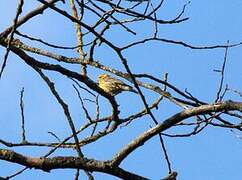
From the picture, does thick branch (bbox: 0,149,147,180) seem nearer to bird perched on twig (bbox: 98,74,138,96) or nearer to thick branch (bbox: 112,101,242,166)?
thick branch (bbox: 112,101,242,166)

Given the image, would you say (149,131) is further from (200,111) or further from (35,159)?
(35,159)

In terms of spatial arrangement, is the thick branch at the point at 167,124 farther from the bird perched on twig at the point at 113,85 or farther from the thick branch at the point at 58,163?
the bird perched on twig at the point at 113,85

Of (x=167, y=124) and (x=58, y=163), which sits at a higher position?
(x=167, y=124)

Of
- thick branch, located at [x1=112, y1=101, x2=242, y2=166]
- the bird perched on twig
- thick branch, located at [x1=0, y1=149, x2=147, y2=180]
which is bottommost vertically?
thick branch, located at [x1=0, y1=149, x2=147, y2=180]

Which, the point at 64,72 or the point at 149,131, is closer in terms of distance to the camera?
the point at 149,131

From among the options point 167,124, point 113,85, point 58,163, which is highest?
point 113,85

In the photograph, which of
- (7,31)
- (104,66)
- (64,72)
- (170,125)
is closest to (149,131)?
(170,125)

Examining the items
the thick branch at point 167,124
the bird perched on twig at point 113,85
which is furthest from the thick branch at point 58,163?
the bird perched on twig at point 113,85

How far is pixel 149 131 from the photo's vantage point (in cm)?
272

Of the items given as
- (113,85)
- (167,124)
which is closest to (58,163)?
(167,124)

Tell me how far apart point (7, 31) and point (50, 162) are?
1.17 meters

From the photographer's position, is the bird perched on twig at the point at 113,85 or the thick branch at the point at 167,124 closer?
the thick branch at the point at 167,124

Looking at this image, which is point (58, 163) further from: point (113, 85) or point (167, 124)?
point (113, 85)

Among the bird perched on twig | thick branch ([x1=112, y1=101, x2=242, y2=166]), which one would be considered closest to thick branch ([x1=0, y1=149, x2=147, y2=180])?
thick branch ([x1=112, y1=101, x2=242, y2=166])
